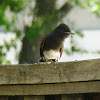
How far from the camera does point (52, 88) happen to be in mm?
1913

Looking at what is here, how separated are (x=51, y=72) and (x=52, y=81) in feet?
0.18

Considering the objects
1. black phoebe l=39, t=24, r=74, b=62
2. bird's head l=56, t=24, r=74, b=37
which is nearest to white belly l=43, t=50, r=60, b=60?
black phoebe l=39, t=24, r=74, b=62

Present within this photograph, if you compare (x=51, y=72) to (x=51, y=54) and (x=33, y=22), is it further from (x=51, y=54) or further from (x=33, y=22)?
(x=33, y=22)

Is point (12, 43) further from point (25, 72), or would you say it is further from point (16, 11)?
point (25, 72)

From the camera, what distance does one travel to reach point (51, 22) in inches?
283

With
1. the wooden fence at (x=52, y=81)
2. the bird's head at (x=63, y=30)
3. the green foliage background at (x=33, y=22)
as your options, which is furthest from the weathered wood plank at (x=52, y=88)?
the green foliage background at (x=33, y=22)

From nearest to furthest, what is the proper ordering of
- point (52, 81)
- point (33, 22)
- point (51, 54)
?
point (52, 81)
point (51, 54)
point (33, 22)

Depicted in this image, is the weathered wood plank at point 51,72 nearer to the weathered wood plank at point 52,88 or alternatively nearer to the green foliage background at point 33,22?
the weathered wood plank at point 52,88

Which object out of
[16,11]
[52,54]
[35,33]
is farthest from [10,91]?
[16,11]

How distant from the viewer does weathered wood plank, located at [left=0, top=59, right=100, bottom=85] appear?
178 cm

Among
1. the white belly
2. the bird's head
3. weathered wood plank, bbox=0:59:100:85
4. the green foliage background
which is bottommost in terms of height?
weathered wood plank, bbox=0:59:100:85

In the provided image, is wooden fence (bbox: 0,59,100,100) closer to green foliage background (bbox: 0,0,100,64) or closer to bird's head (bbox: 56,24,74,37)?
bird's head (bbox: 56,24,74,37)

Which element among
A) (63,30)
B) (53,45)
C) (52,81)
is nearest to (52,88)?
(52,81)

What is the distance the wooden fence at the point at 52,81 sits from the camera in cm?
179
